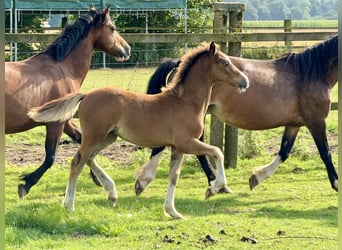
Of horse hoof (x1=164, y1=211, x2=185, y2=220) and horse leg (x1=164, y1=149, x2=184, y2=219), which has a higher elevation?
horse leg (x1=164, y1=149, x2=184, y2=219)

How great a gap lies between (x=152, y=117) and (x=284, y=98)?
2.43m

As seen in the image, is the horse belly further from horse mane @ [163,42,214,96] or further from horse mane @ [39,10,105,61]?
horse mane @ [39,10,105,61]

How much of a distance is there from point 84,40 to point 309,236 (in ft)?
13.7

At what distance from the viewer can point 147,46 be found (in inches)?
904

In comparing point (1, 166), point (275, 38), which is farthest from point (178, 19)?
point (1, 166)

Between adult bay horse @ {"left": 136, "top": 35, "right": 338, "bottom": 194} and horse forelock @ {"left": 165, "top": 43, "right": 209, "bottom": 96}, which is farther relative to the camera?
adult bay horse @ {"left": 136, "top": 35, "right": 338, "bottom": 194}

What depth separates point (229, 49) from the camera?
989cm

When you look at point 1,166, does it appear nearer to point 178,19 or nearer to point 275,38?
point 275,38

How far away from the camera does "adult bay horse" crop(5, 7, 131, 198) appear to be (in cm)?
757

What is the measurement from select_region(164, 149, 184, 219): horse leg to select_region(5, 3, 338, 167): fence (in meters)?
3.08

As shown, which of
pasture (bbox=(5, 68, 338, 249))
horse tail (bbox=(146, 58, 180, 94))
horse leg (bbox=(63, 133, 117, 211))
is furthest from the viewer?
horse tail (bbox=(146, 58, 180, 94))

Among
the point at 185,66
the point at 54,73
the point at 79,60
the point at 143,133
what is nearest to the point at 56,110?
the point at 143,133

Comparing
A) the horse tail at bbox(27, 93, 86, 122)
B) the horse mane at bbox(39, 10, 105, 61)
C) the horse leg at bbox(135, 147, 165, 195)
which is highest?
the horse mane at bbox(39, 10, 105, 61)

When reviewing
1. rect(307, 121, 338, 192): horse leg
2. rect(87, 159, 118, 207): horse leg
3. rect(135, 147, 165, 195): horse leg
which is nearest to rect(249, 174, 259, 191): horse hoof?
rect(307, 121, 338, 192): horse leg
